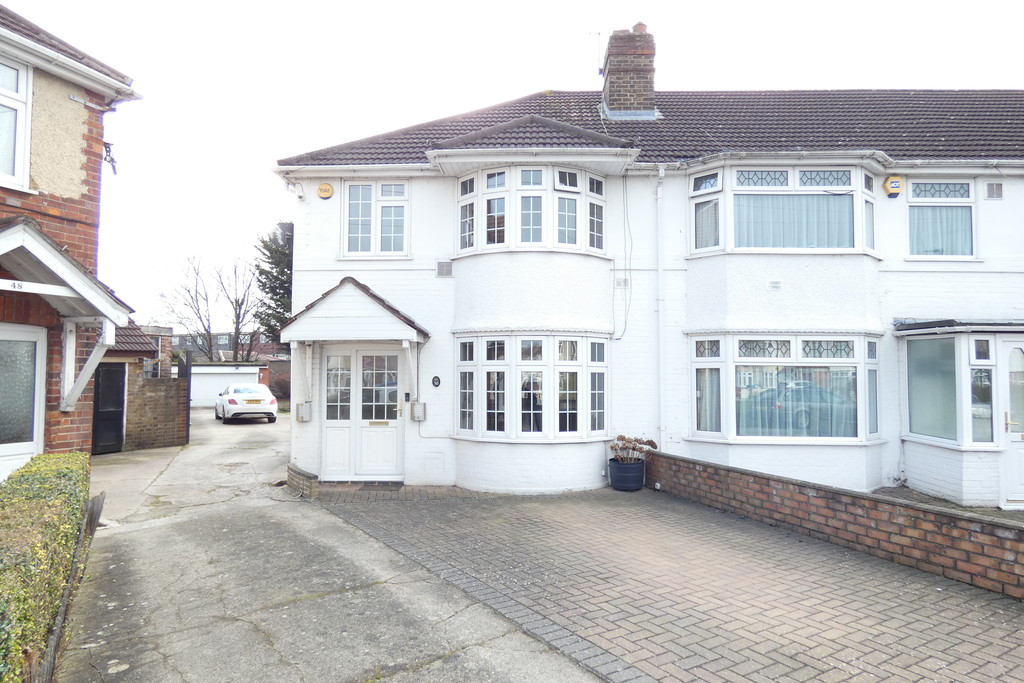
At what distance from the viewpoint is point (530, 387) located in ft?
31.9

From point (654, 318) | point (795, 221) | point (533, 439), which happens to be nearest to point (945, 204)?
point (795, 221)

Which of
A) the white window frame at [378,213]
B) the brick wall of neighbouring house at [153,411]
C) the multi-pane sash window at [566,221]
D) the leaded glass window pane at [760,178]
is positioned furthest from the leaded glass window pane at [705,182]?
the brick wall of neighbouring house at [153,411]

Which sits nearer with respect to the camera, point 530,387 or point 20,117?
point 20,117

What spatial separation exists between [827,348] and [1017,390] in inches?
110

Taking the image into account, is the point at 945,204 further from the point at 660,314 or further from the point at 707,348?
the point at 660,314

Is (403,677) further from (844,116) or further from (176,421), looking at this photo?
(176,421)

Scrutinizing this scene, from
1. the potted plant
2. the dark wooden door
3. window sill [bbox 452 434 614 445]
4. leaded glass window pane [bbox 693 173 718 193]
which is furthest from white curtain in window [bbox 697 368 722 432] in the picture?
the dark wooden door

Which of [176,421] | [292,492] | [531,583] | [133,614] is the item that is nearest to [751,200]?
[531,583]

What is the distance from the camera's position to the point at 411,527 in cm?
758

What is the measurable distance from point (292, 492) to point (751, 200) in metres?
8.97

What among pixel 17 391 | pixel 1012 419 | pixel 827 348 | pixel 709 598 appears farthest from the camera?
pixel 827 348

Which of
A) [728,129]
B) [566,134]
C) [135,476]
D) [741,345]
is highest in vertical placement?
[728,129]

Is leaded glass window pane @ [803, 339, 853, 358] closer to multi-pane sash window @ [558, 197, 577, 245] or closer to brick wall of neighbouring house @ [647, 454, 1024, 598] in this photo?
brick wall of neighbouring house @ [647, 454, 1024, 598]

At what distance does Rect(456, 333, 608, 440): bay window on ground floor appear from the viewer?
31.8 ft
